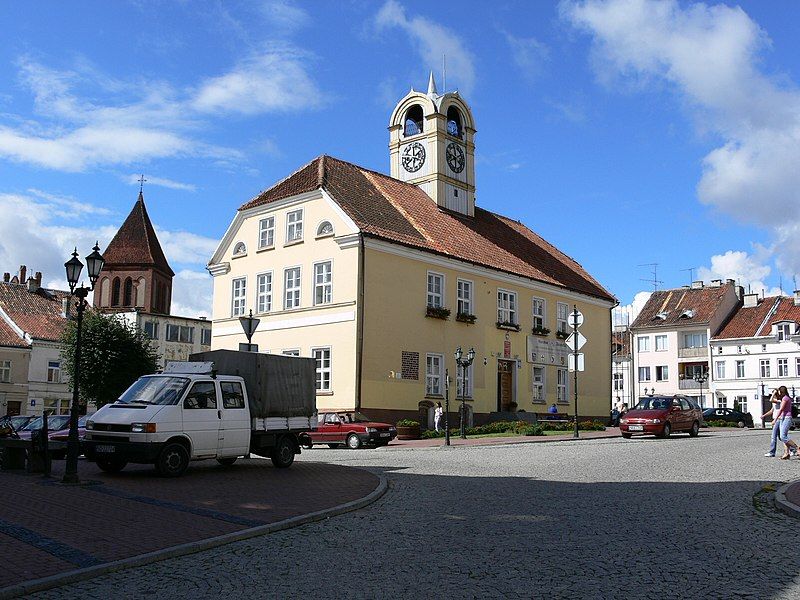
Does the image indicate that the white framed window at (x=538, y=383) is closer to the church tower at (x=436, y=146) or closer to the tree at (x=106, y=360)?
the church tower at (x=436, y=146)

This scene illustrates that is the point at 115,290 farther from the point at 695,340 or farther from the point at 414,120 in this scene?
the point at 695,340

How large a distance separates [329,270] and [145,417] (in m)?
21.3

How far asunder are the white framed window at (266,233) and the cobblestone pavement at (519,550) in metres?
26.0

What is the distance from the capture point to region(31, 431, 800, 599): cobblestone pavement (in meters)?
7.39

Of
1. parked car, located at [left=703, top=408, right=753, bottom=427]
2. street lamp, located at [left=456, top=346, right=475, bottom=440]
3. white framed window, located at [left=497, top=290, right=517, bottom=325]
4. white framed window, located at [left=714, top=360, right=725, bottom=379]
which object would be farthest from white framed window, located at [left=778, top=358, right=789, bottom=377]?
street lamp, located at [left=456, top=346, right=475, bottom=440]

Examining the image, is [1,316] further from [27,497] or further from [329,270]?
[27,497]

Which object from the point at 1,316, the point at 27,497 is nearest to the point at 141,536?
the point at 27,497

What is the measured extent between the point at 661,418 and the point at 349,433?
12424 millimetres

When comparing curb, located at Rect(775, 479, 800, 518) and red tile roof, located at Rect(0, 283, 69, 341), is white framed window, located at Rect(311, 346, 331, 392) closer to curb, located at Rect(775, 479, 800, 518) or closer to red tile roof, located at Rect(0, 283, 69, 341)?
curb, located at Rect(775, 479, 800, 518)

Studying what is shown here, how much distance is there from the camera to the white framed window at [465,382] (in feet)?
128

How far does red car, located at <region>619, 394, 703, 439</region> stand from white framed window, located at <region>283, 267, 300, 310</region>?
51.1ft

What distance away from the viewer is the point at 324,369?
1423 inches

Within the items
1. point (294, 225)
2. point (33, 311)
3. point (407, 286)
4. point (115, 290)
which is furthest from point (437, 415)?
point (115, 290)

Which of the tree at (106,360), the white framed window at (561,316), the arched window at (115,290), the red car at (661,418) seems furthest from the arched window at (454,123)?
the arched window at (115,290)
